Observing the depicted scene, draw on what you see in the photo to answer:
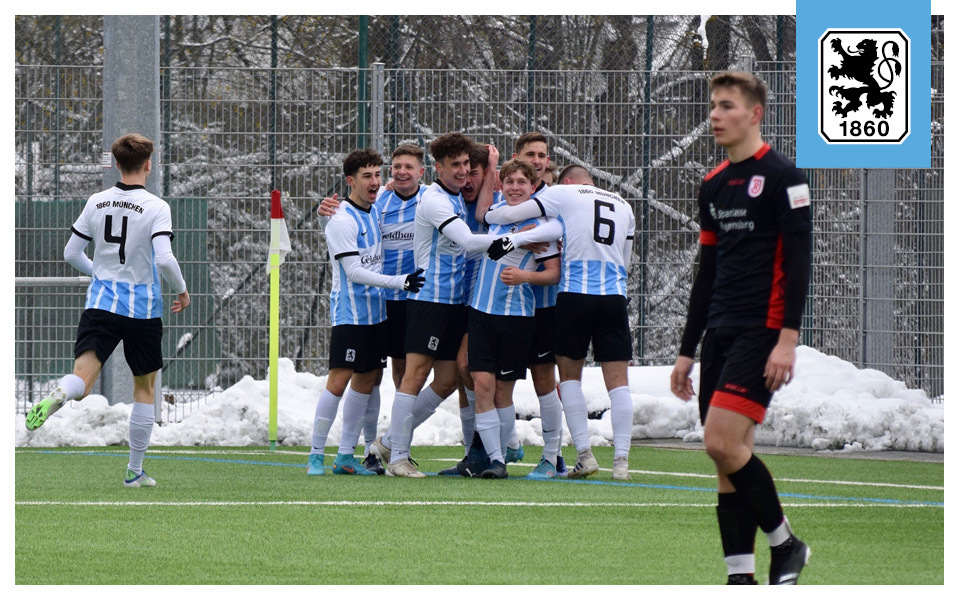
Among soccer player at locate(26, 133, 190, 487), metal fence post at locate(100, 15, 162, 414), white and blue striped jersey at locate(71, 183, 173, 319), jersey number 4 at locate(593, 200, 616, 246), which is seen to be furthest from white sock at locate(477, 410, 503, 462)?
metal fence post at locate(100, 15, 162, 414)

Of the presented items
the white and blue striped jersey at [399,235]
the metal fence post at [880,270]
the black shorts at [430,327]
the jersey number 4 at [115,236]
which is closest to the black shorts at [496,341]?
the black shorts at [430,327]

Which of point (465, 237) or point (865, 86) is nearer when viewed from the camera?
point (465, 237)

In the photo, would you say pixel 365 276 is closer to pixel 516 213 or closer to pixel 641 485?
pixel 516 213

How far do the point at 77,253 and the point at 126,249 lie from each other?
470mm

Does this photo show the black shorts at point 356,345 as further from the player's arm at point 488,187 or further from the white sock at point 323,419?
the player's arm at point 488,187

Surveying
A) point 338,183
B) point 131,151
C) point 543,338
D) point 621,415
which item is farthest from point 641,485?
point 338,183

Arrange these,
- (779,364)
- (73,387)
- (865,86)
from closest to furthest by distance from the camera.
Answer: (779,364), (73,387), (865,86)

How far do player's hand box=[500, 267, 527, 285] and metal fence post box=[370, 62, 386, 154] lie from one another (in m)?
4.35

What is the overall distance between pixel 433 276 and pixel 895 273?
5467 millimetres

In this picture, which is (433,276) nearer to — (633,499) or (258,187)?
(633,499)

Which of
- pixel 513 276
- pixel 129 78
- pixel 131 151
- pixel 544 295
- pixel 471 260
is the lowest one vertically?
pixel 544 295

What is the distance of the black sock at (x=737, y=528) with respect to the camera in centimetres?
446

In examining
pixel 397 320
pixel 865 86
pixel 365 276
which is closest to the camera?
pixel 365 276

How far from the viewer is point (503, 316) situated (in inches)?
307
